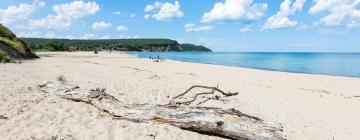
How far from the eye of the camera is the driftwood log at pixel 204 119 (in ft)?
21.4

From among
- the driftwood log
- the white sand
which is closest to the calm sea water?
the white sand

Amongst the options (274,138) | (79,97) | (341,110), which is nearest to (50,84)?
(79,97)

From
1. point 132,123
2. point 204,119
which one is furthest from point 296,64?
point 132,123

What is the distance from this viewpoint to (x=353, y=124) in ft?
31.0

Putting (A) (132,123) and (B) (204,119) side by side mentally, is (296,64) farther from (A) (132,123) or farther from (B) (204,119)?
(A) (132,123)

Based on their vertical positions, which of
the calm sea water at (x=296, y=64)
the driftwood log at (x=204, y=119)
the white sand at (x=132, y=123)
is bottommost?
the calm sea water at (x=296, y=64)

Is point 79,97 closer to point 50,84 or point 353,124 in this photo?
point 50,84

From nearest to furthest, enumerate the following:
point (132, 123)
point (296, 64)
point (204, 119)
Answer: point (204, 119) → point (132, 123) → point (296, 64)

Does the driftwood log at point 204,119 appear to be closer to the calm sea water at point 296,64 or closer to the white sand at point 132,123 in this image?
the white sand at point 132,123

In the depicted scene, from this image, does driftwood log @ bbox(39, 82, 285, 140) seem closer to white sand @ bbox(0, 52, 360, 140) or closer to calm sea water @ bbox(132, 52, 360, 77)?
white sand @ bbox(0, 52, 360, 140)

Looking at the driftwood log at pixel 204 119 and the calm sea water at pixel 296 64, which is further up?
the driftwood log at pixel 204 119

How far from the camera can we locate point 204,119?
698cm

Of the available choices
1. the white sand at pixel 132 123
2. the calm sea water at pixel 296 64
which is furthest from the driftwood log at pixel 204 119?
the calm sea water at pixel 296 64

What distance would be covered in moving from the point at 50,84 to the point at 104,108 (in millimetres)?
3441
